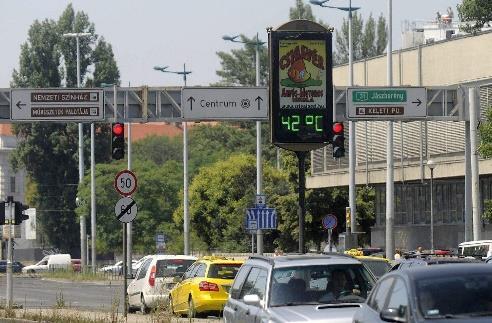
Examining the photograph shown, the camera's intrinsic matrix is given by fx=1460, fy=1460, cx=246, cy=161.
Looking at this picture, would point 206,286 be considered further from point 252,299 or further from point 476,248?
point 252,299

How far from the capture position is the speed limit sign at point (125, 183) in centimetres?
2958

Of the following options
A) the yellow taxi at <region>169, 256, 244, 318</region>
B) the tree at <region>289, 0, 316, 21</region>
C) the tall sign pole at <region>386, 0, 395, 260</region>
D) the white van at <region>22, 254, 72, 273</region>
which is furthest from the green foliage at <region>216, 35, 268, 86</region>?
the yellow taxi at <region>169, 256, 244, 318</region>

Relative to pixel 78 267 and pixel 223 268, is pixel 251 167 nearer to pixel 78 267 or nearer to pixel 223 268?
pixel 78 267

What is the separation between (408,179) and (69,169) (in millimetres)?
51218

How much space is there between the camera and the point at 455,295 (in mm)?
13242

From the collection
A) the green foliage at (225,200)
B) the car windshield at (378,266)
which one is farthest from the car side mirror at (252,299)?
the green foliage at (225,200)

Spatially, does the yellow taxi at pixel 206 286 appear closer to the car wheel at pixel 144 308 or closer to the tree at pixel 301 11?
the car wheel at pixel 144 308

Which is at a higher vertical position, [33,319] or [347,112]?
[347,112]

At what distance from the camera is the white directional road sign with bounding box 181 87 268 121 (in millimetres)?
45719

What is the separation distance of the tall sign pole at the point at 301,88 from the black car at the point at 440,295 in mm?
16062

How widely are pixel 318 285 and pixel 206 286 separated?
1221 centimetres

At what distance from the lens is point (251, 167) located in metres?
89.0

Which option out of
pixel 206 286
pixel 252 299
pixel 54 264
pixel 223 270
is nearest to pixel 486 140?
pixel 223 270

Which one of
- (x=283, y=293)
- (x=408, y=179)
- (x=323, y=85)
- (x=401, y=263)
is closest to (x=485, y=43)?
(x=408, y=179)
